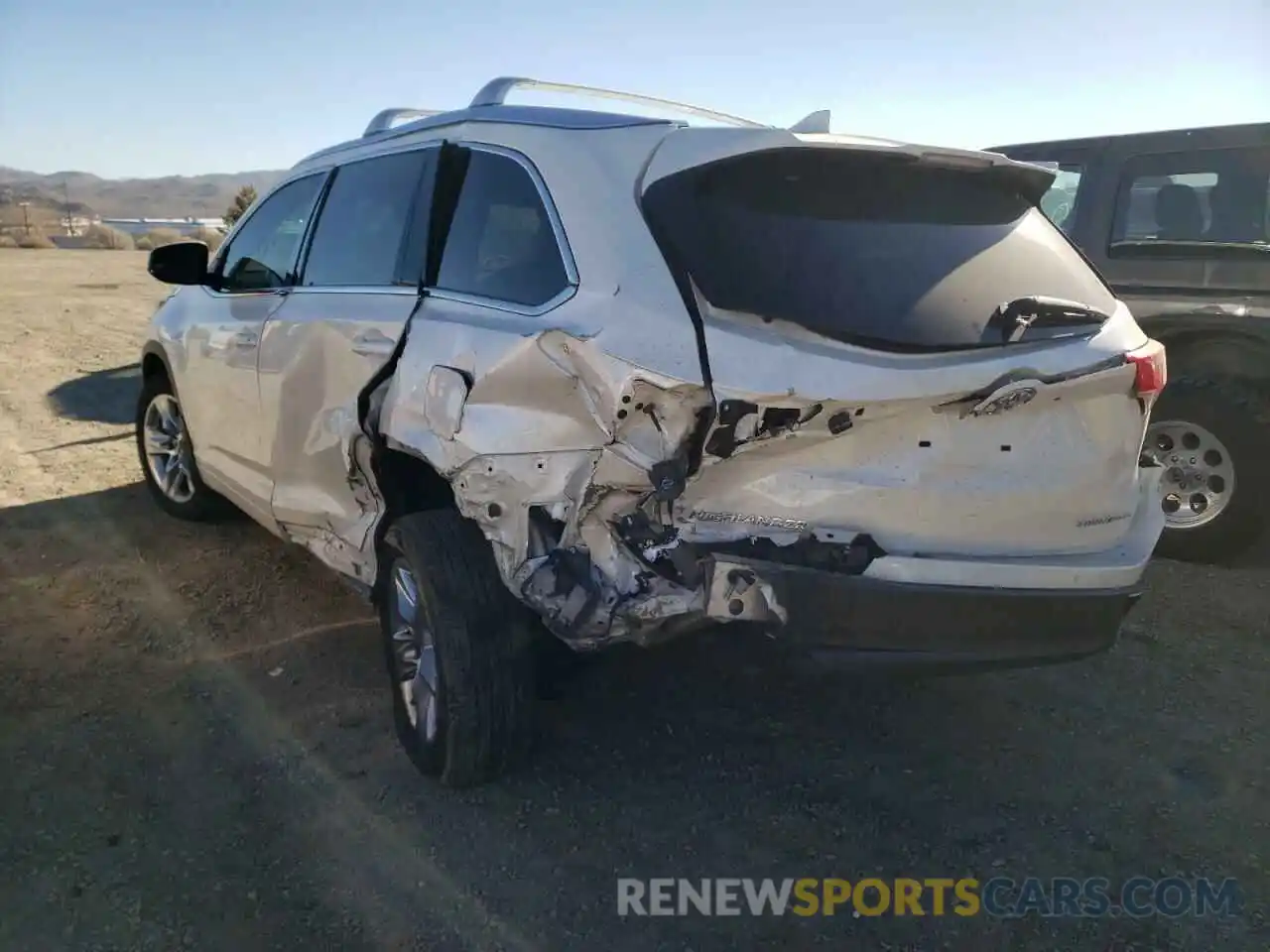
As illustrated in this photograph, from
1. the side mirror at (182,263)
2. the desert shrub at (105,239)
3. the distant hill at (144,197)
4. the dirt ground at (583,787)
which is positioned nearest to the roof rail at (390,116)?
the side mirror at (182,263)

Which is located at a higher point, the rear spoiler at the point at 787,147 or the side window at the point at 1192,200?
the rear spoiler at the point at 787,147

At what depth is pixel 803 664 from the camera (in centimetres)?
272

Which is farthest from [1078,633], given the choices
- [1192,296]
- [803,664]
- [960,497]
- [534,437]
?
[1192,296]

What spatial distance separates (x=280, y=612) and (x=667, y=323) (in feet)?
9.19

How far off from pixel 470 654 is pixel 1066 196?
470 centimetres

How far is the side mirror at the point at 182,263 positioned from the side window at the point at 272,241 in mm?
104

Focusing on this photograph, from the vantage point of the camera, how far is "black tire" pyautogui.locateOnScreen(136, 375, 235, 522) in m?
5.49

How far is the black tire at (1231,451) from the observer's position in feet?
16.7

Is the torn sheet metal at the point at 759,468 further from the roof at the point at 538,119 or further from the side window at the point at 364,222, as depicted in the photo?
the side window at the point at 364,222

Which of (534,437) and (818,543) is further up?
(534,437)

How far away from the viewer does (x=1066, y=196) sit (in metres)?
5.98

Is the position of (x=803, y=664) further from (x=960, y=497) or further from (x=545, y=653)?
(x=545, y=653)

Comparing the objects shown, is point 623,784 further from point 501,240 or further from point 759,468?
point 501,240

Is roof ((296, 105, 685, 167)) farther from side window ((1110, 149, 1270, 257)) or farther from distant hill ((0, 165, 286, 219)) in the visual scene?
distant hill ((0, 165, 286, 219))
